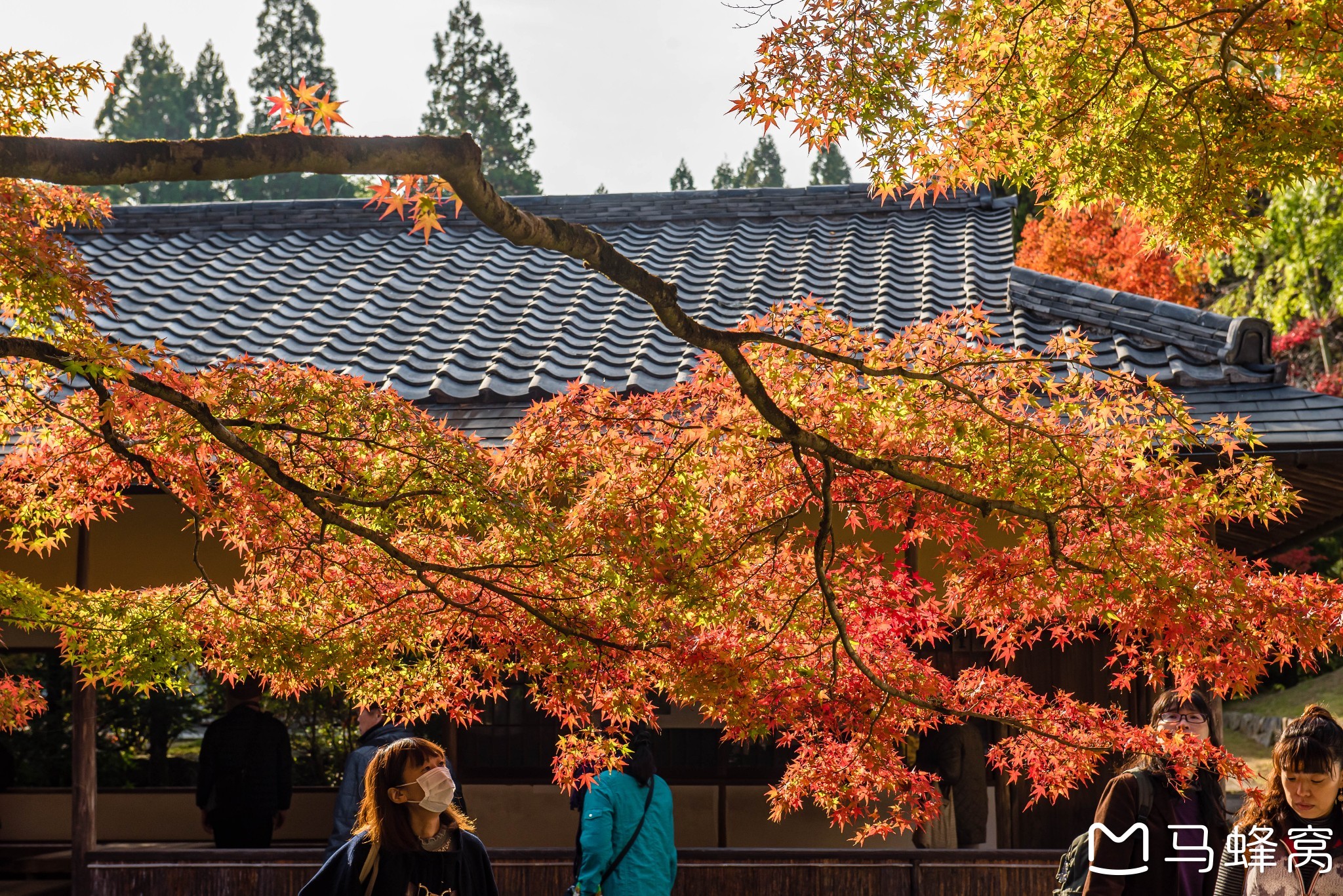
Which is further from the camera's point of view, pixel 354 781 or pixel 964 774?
pixel 964 774

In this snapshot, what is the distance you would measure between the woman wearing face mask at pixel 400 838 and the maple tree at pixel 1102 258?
15.0 metres

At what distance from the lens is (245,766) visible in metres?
7.50

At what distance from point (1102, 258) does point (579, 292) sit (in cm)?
1112

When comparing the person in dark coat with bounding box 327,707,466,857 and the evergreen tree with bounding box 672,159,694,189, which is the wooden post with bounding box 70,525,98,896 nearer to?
the person in dark coat with bounding box 327,707,466,857

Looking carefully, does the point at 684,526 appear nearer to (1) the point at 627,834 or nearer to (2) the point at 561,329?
(1) the point at 627,834

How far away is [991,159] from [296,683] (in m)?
3.99

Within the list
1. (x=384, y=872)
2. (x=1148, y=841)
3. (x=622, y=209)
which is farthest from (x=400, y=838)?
(x=622, y=209)

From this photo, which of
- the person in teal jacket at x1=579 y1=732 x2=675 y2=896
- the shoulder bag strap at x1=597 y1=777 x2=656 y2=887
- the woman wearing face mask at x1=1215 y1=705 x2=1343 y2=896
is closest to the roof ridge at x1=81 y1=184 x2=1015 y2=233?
the person in teal jacket at x1=579 y1=732 x2=675 y2=896

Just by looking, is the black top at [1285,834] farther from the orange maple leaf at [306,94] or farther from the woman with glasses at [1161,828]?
the orange maple leaf at [306,94]

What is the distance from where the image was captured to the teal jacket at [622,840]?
199 inches

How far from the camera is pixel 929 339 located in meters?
4.12

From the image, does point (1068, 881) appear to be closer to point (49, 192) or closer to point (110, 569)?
point (49, 192)

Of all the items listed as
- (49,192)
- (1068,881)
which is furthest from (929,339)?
(49,192)

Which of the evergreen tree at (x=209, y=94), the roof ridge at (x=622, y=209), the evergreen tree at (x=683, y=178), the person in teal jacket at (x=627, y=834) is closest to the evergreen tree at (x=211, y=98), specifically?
the evergreen tree at (x=209, y=94)
